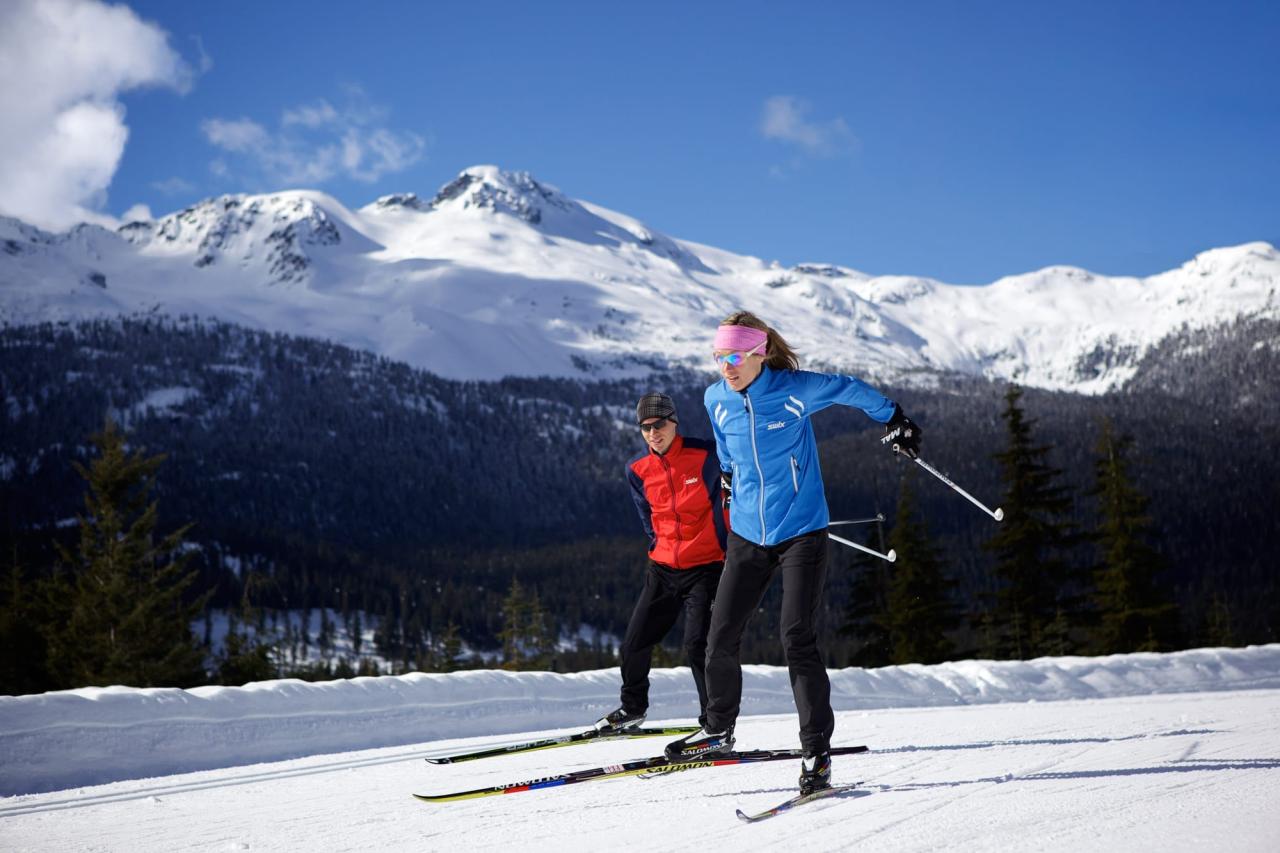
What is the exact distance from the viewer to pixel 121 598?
23.7 metres

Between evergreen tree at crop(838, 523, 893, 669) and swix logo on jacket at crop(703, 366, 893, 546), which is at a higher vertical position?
swix logo on jacket at crop(703, 366, 893, 546)

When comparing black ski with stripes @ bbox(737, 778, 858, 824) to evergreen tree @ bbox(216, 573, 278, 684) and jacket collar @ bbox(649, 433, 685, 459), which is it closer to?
jacket collar @ bbox(649, 433, 685, 459)

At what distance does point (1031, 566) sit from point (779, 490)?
2191cm

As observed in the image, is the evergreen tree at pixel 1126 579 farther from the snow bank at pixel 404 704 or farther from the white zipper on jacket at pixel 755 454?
the white zipper on jacket at pixel 755 454

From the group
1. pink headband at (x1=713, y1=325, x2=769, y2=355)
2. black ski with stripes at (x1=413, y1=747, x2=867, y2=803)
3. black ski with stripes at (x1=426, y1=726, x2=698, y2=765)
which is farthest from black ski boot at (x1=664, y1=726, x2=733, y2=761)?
pink headband at (x1=713, y1=325, x2=769, y2=355)

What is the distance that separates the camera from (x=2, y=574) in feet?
105

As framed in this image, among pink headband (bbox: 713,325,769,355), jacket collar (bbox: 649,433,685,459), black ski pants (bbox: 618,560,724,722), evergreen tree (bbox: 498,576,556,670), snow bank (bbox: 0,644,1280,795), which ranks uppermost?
pink headband (bbox: 713,325,769,355)

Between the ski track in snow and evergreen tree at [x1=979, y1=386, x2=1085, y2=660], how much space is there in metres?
18.2

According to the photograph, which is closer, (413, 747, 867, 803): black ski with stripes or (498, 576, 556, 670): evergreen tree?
(413, 747, 867, 803): black ski with stripes

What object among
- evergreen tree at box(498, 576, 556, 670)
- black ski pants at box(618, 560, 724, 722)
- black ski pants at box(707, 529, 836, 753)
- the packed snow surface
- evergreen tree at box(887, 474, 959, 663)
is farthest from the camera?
evergreen tree at box(498, 576, 556, 670)

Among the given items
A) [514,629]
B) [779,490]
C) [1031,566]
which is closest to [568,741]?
[779,490]

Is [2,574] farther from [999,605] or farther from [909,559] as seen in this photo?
[999,605]

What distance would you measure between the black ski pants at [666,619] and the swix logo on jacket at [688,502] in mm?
91

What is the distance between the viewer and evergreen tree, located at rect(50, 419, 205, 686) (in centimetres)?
2314
